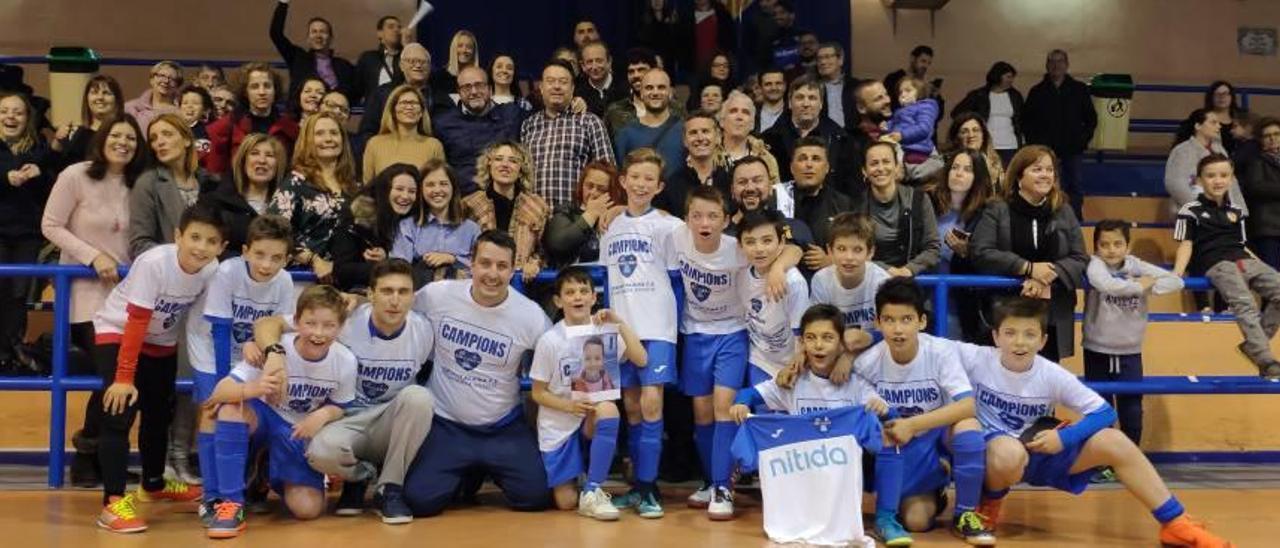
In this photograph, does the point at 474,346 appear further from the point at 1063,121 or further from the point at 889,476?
the point at 1063,121

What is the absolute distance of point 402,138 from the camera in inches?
293

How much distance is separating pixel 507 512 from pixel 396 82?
3.66 metres

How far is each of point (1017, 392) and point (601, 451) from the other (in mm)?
1816

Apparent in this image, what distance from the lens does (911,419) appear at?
5629 millimetres

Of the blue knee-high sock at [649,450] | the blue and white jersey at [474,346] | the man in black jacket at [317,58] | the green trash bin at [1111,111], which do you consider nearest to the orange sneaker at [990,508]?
the blue knee-high sock at [649,450]

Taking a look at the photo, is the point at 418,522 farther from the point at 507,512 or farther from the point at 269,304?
the point at 269,304

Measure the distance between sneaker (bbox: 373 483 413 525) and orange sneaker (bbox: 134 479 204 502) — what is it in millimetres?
943

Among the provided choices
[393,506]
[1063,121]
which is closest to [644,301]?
[393,506]

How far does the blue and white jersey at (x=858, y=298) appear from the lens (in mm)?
6129

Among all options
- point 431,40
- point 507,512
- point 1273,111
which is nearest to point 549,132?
point 507,512

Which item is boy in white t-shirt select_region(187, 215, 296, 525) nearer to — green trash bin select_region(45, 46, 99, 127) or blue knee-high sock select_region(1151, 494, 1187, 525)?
blue knee-high sock select_region(1151, 494, 1187, 525)

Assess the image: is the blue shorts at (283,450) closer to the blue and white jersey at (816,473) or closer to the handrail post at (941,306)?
the blue and white jersey at (816,473)

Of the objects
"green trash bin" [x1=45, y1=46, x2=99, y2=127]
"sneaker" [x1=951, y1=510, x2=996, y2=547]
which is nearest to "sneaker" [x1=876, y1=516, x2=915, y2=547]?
"sneaker" [x1=951, y1=510, x2=996, y2=547]

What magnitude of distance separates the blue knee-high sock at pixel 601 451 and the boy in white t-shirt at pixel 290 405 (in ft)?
3.58
